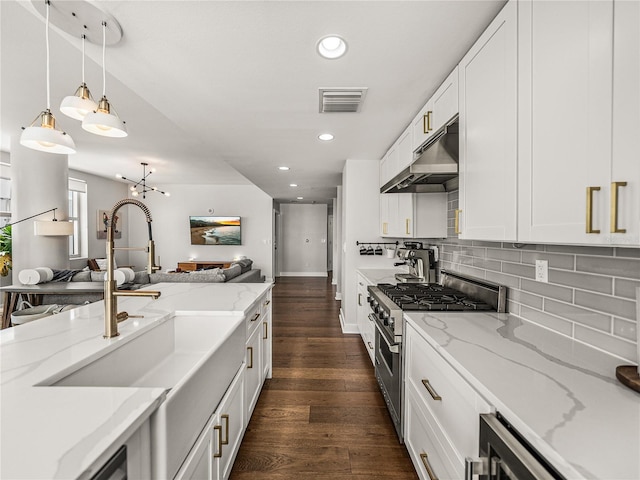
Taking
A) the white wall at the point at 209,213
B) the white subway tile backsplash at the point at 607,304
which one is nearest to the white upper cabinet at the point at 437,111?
the white subway tile backsplash at the point at 607,304

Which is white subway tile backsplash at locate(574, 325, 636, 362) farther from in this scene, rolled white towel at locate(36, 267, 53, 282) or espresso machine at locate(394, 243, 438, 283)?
rolled white towel at locate(36, 267, 53, 282)

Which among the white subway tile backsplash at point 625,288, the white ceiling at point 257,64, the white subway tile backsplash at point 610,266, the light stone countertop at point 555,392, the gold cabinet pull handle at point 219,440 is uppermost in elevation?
the white ceiling at point 257,64

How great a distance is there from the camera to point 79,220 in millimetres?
7121

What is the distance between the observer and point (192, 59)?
5.63 feet

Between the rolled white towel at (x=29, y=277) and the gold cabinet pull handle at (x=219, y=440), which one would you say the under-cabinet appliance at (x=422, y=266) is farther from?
the rolled white towel at (x=29, y=277)

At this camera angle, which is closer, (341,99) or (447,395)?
(447,395)

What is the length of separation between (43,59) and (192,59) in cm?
160

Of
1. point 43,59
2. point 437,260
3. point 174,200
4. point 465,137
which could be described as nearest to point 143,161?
point 174,200

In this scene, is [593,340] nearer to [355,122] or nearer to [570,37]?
[570,37]

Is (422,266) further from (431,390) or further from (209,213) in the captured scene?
(209,213)

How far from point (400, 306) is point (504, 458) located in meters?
1.10

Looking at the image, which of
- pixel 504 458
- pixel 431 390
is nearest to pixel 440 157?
pixel 431 390

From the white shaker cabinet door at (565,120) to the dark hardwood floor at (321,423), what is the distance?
60.3 inches

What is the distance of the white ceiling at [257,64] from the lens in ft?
4.50
